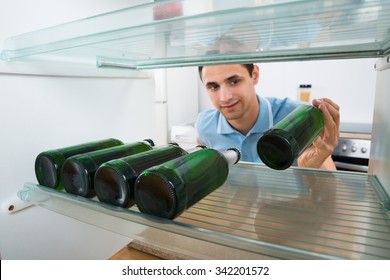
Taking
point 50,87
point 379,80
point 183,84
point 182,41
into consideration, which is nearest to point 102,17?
point 182,41

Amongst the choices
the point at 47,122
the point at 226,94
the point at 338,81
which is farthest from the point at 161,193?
the point at 338,81

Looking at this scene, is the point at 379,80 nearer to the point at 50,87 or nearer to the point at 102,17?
the point at 102,17

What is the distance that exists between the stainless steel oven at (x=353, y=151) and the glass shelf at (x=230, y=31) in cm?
118

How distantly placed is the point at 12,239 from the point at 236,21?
1.89ft

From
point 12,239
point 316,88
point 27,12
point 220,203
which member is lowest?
point 12,239

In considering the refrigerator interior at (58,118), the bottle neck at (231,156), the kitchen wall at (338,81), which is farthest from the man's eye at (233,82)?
the kitchen wall at (338,81)

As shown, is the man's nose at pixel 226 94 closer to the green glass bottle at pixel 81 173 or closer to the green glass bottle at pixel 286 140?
the green glass bottle at pixel 286 140

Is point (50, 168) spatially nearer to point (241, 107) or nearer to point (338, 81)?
point (241, 107)

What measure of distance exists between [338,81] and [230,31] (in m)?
1.94

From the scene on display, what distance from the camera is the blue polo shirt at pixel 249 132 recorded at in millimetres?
1324

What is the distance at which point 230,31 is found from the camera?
415 mm

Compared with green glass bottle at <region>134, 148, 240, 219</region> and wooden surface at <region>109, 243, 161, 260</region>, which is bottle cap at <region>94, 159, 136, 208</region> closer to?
green glass bottle at <region>134, 148, 240, 219</region>

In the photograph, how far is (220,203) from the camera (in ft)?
1.51

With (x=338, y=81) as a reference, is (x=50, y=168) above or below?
below
